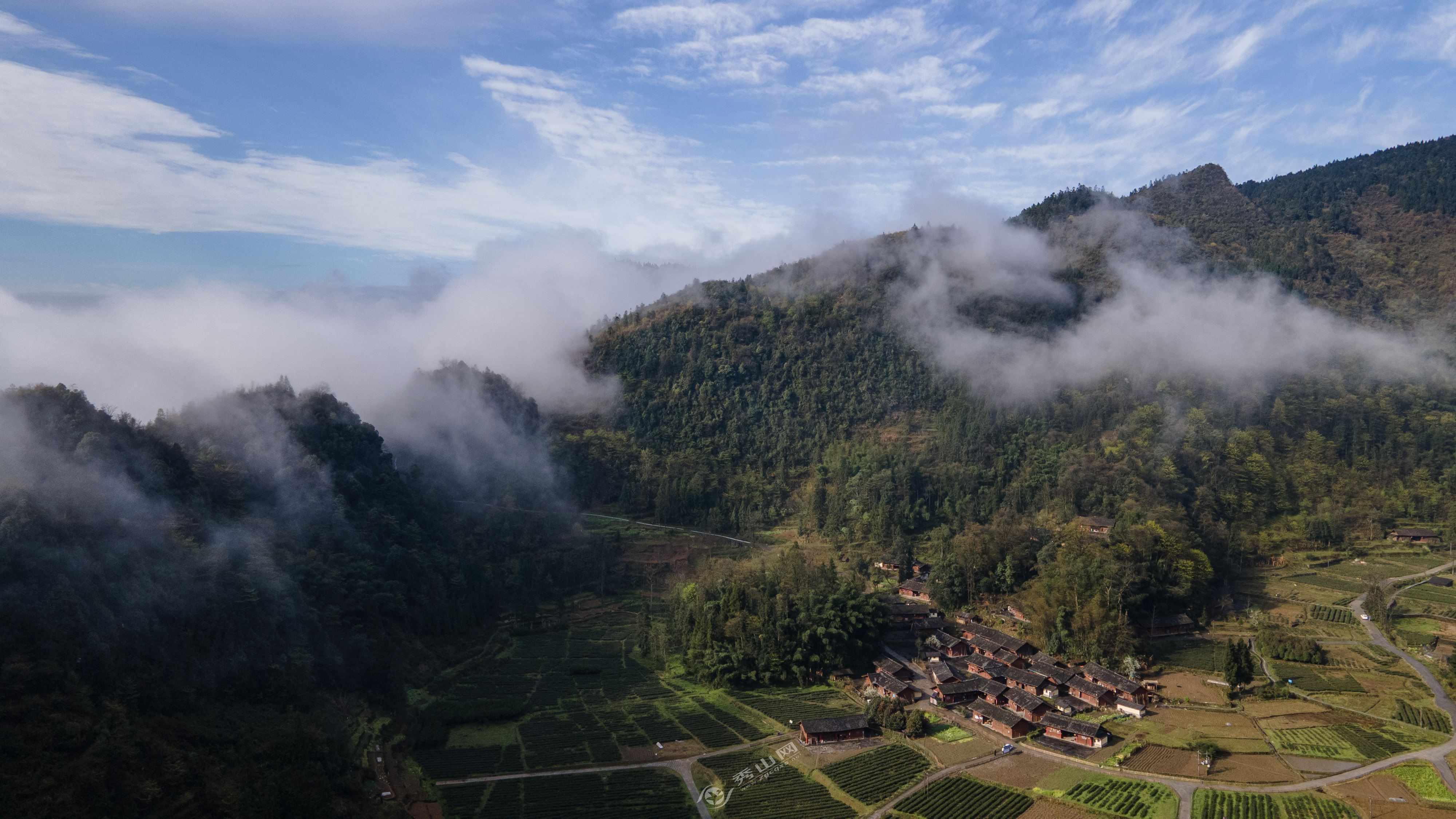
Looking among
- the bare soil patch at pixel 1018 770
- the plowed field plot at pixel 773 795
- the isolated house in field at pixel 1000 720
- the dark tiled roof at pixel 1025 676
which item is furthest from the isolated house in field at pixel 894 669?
the plowed field plot at pixel 773 795

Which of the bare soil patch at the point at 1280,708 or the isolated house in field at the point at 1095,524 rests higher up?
the isolated house in field at the point at 1095,524

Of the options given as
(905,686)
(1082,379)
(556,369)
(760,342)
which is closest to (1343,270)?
(1082,379)

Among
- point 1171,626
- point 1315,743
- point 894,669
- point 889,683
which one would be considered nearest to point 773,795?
point 889,683

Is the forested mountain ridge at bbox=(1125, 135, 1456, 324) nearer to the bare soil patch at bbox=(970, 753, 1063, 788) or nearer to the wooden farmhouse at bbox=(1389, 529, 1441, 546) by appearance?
the wooden farmhouse at bbox=(1389, 529, 1441, 546)

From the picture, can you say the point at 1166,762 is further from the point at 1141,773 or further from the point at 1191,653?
the point at 1191,653

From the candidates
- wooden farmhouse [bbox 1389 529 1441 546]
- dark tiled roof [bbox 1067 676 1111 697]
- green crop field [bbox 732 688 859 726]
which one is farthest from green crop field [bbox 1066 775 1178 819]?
wooden farmhouse [bbox 1389 529 1441 546]

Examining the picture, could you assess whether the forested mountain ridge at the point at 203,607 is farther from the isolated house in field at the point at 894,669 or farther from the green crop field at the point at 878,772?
the isolated house in field at the point at 894,669
